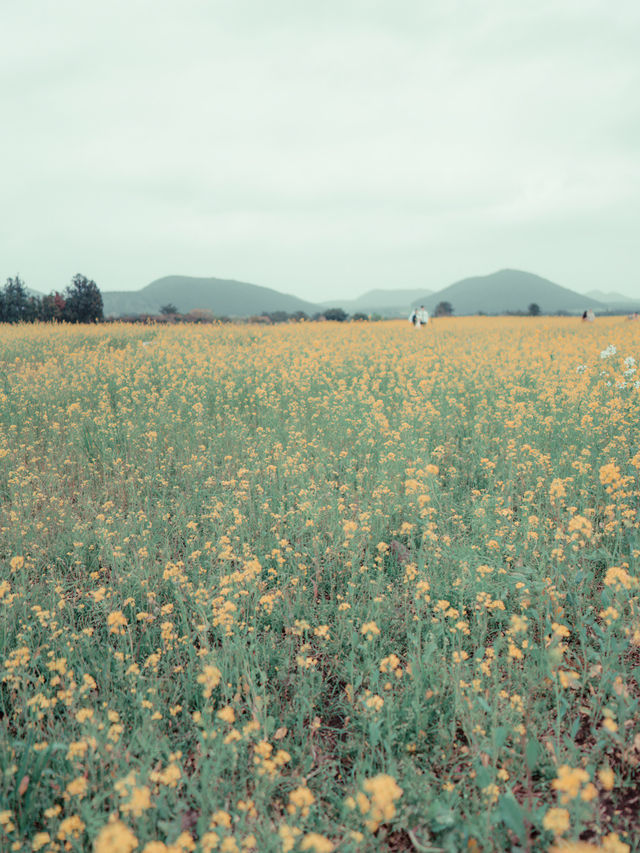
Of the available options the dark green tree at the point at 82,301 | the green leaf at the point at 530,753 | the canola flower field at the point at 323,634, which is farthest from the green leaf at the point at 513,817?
the dark green tree at the point at 82,301

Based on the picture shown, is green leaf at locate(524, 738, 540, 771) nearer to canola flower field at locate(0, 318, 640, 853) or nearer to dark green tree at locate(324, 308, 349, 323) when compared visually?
canola flower field at locate(0, 318, 640, 853)

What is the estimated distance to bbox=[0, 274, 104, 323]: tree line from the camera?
44.1 m

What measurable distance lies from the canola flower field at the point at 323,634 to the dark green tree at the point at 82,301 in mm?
40168

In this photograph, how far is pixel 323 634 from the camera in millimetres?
3201

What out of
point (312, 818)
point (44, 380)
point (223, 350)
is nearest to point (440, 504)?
point (312, 818)

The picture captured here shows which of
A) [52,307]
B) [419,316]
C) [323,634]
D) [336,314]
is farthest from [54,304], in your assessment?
[323,634]

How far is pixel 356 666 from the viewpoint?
3084mm

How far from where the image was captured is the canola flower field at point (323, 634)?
2.21 m

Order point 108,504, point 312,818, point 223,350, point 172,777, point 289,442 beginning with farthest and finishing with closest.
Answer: point 223,350 < point 289,442 < point 108,504 < point 312,818 < point 172,777

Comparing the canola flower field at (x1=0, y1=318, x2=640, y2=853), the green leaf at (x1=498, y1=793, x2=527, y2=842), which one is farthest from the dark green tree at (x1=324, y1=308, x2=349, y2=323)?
the green leaf at (x1=498, y1=793, x2=527, y2=842)

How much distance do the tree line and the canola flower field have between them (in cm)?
4108

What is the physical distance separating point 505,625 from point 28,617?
3220mm

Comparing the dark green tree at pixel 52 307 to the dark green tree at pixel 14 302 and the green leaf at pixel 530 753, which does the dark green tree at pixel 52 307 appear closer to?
the dark green tree at pixel 14 302

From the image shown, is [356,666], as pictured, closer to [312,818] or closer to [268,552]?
[312,818]
